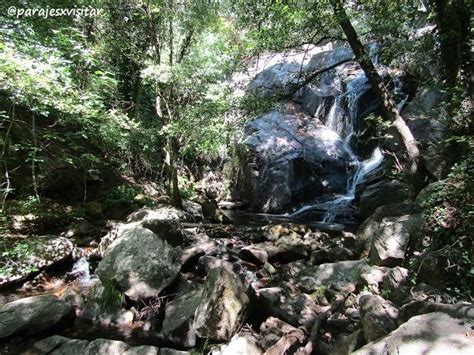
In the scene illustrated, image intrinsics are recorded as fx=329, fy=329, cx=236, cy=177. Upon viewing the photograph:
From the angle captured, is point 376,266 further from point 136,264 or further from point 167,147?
point 167,147

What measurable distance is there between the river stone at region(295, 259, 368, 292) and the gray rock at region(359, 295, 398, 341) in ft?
6.66

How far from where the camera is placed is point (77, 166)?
902 centimetres

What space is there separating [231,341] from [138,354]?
105cm

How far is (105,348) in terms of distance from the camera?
3826 millimetres

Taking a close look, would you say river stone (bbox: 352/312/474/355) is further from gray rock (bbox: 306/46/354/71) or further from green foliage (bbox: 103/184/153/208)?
gray rock (bbox: 306/46/354/71)

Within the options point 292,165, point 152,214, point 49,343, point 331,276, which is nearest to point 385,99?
point 331,276

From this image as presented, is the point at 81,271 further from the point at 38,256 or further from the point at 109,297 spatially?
the point at 109,297

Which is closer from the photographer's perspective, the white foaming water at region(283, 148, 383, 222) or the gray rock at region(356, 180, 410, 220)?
the gray rock at region(356, 180, 410, 220)

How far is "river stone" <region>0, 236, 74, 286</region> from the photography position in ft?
18.5

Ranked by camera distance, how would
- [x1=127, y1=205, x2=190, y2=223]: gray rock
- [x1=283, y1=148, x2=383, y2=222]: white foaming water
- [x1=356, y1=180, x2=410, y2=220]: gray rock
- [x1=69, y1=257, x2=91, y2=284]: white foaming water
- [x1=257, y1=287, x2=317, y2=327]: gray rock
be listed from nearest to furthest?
[x1=257, y1=287, x2=317, y2=327]: gray rock < [x1=69, y1=257, x2=91, y2=284]: white foaming water < [x1=127, y1=205, x2=190, y2=223]: gray rock < [x1=356, y1=180, x2=410, y2=220]: gray rock < [x1=283, y1=148, x2=383, y2=222]: white foaming water

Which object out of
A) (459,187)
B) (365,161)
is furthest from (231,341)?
(365,161)

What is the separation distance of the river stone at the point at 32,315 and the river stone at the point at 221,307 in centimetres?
195

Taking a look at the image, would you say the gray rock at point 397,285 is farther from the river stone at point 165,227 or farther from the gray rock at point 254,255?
the river stone at point 165,227

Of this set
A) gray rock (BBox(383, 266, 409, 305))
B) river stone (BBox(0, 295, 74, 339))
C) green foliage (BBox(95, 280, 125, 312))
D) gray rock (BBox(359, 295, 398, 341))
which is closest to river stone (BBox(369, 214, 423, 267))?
gray rock (BBox(383, 266, 409, 305))
